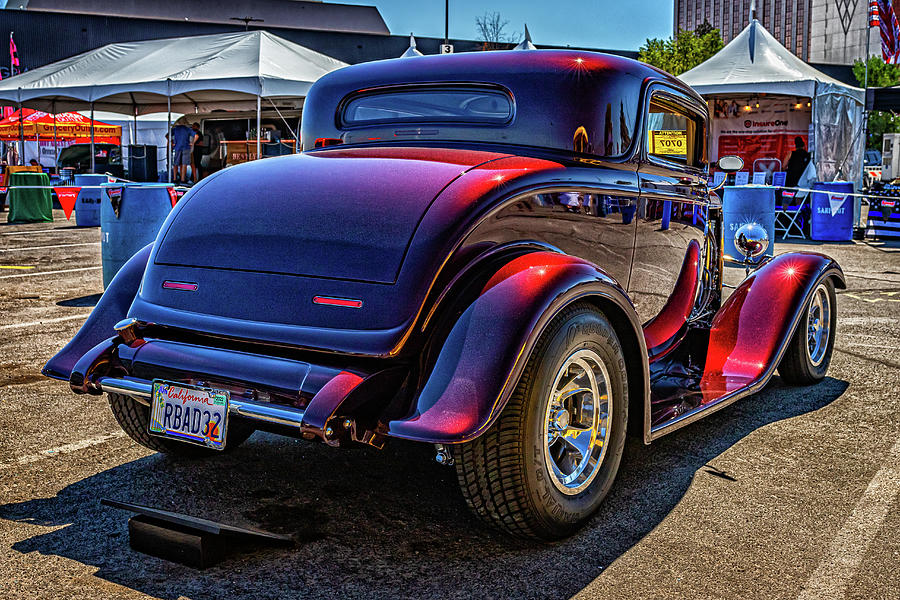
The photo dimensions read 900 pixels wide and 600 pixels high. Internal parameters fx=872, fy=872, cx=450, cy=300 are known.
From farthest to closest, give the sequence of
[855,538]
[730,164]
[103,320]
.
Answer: [730,164], [103,320], [855,538]

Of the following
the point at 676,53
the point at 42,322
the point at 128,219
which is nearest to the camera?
the point at 42,322

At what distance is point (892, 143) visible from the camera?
1633 inches

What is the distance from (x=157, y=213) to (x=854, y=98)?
15347 mm

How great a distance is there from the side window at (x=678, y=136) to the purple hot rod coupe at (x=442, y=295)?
29 cm

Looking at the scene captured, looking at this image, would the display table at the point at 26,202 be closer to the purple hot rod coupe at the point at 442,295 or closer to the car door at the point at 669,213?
the purple hot rod coupe at the point at 442,295

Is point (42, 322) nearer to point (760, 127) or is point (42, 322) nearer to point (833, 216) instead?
point (833, 216)

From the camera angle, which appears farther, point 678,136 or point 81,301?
point 81,301

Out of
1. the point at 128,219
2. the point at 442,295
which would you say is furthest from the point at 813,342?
the point at 128,219

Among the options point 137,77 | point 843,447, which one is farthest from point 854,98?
point 843,447

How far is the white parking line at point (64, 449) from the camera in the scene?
3671mm

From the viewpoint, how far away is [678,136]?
4824mm

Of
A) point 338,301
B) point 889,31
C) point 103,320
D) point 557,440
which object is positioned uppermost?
point 889,31

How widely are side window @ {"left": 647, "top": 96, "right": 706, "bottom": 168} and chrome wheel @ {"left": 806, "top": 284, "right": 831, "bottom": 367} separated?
105 cm

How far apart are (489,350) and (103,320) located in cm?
170
